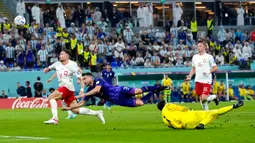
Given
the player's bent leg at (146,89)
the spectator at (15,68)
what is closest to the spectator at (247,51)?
the spectator at (15,68)

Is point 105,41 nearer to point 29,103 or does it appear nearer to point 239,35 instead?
point 29,103

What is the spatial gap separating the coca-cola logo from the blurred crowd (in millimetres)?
5632

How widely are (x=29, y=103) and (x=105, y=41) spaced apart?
11087 mm

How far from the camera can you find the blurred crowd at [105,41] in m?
51.6

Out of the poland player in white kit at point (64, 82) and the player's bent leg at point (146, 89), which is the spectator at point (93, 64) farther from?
the player's bent leg at point (146, 89)

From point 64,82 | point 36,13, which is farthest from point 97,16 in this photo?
point 64,82

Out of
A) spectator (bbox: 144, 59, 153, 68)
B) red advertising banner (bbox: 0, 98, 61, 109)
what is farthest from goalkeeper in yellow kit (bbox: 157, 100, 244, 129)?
spectator (bbox: 144, 59, 153, 68)

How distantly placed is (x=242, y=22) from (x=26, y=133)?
44359 millimetres

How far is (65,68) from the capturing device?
27250mm

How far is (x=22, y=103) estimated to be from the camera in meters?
45.1

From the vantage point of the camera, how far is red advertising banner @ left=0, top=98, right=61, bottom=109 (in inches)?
1759

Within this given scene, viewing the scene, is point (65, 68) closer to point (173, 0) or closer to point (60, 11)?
point (60, 11)

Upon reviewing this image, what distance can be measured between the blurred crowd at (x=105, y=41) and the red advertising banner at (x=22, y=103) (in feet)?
18.6

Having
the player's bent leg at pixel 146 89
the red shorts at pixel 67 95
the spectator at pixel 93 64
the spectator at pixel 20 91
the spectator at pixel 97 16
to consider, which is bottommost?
the spectator at pixel 20 91
